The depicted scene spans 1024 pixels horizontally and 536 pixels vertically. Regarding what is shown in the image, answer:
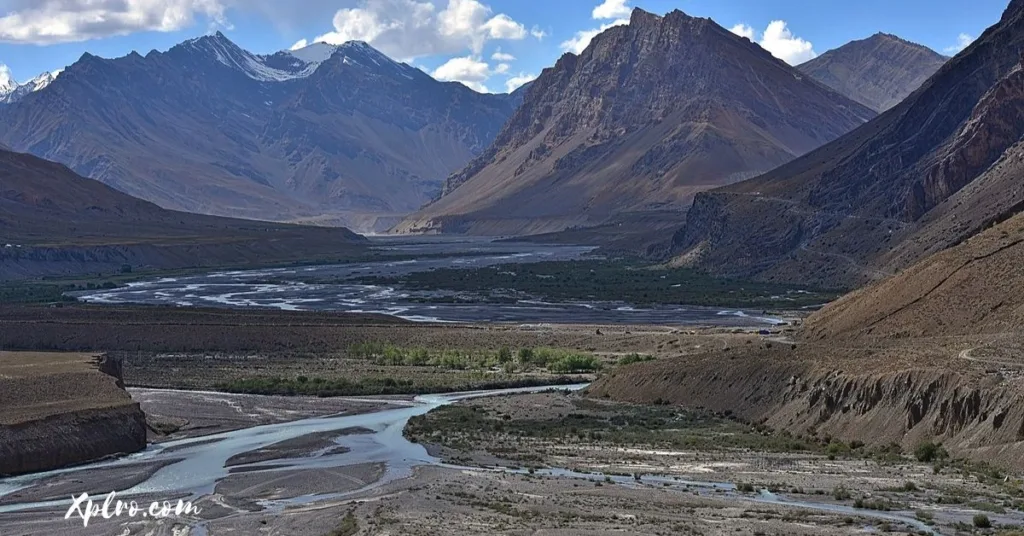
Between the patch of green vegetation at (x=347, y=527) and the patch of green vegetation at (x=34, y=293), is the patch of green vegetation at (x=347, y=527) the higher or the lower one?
the lower one

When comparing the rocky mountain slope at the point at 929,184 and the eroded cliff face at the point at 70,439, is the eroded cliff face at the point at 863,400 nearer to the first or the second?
the eroded cliff face at the point at 70,439

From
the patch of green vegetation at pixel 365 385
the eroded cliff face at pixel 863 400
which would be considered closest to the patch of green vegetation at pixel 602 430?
the eroded cliff face at pixel 863 400

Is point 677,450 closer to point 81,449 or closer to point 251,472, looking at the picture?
point 251,472

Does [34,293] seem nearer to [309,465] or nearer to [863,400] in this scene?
[309,465]

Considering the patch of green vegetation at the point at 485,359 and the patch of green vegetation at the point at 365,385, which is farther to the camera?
the patch of green vegetation at the point at 485,359

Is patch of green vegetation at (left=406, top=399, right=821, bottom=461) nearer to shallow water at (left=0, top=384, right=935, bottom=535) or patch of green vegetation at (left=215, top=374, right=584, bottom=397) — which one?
shallow water at (left=0, top=384, right=935, bottom=535)

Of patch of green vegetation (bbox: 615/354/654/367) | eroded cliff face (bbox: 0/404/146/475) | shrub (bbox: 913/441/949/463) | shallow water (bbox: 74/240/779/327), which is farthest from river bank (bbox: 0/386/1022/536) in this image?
shallow water (bbox: 74/240/779/327)

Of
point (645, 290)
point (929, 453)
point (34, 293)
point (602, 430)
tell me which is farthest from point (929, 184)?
point (929, 453)
